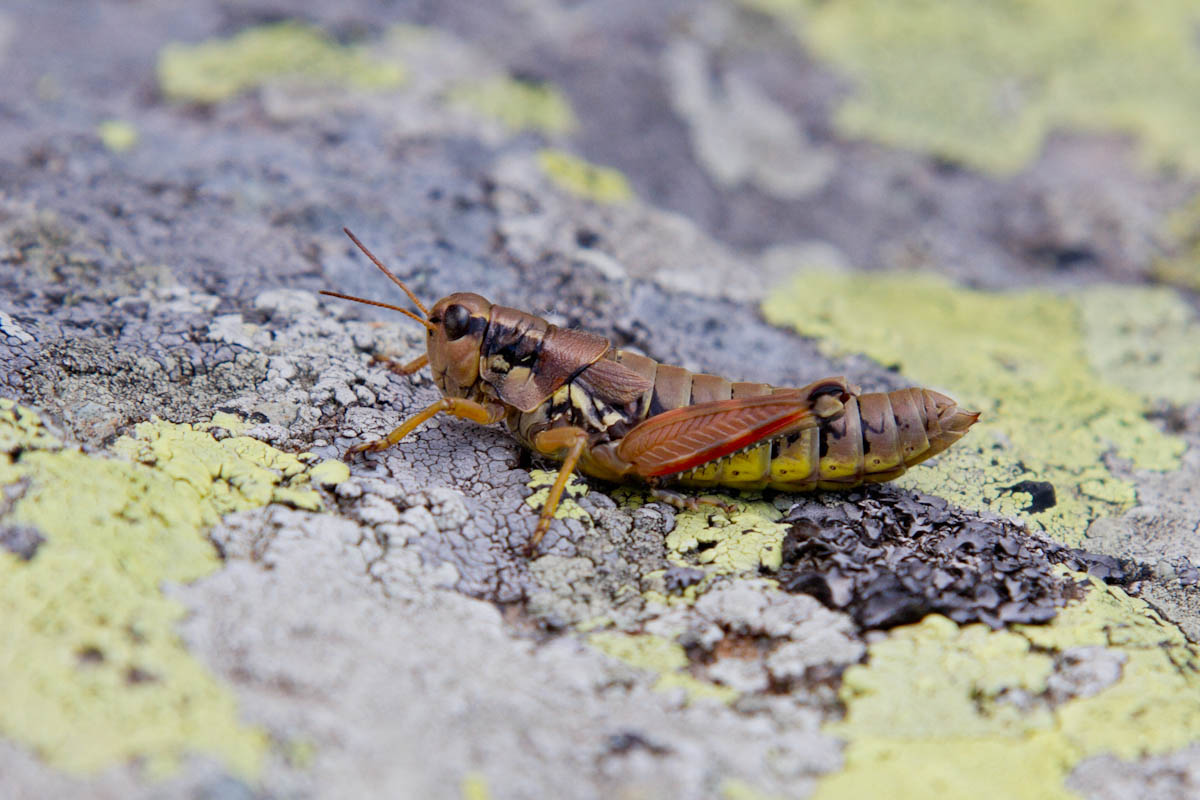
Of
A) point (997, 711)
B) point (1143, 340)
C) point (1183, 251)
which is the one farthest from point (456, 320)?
point (1183, 251)

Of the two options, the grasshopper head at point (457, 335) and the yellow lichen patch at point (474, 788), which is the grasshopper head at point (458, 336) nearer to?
the grasshopper head at point (457, 335)

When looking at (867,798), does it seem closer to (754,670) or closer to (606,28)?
(754,670)

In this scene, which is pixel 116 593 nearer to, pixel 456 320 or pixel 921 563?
pixel 456 320

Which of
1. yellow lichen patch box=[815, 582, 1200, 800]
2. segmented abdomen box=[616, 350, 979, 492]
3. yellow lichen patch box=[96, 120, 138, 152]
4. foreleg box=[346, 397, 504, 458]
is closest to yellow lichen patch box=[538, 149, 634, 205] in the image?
foreleg box=[346, 397, 504, 458]

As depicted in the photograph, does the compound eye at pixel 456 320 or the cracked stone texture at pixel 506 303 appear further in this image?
the compound eye at pixel 456 320

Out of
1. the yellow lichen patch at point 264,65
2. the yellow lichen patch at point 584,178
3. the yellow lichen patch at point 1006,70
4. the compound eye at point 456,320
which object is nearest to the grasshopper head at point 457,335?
the compound eye at point 456,320

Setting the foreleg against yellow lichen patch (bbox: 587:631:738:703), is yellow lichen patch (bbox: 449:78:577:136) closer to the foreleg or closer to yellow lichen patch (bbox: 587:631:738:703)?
the foreleg
